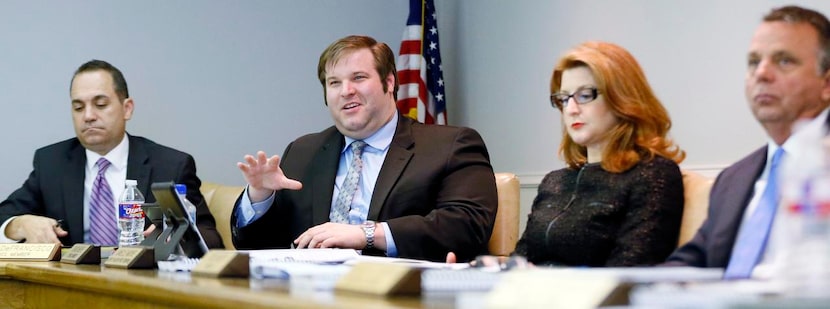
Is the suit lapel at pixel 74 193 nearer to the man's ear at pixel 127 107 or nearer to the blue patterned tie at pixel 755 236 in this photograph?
the man's ear at pixel 127 107

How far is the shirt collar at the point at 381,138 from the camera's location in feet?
11.5

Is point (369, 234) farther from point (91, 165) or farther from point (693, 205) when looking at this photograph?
point (91, 165)

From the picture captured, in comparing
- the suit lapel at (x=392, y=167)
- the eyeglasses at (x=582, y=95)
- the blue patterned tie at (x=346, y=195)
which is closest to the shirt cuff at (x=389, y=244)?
the suit lapel at (x=392, y=167)

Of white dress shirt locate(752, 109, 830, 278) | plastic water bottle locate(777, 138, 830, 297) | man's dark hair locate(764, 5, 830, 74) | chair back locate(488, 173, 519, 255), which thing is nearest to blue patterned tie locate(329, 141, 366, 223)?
chair back locate(488, 173, 519, 255)

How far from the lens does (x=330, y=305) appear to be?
134 cm

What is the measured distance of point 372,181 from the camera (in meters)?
3.45

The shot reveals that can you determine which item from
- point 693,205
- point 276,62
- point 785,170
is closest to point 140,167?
point 276,62

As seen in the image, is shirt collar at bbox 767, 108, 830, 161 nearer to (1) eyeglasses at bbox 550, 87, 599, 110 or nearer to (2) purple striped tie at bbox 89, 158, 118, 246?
(1) eyeglasses at bbox 550, 87, 599, 110

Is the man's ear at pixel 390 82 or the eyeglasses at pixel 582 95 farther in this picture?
the man's ear at pixel 390 82

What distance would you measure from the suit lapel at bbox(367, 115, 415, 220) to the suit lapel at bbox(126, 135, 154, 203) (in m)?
1.18

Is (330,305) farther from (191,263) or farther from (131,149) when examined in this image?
(131,149)

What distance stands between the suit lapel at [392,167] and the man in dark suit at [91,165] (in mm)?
966

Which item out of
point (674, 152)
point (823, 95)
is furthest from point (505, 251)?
point (823, 95)

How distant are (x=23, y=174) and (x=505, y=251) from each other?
2.68m
